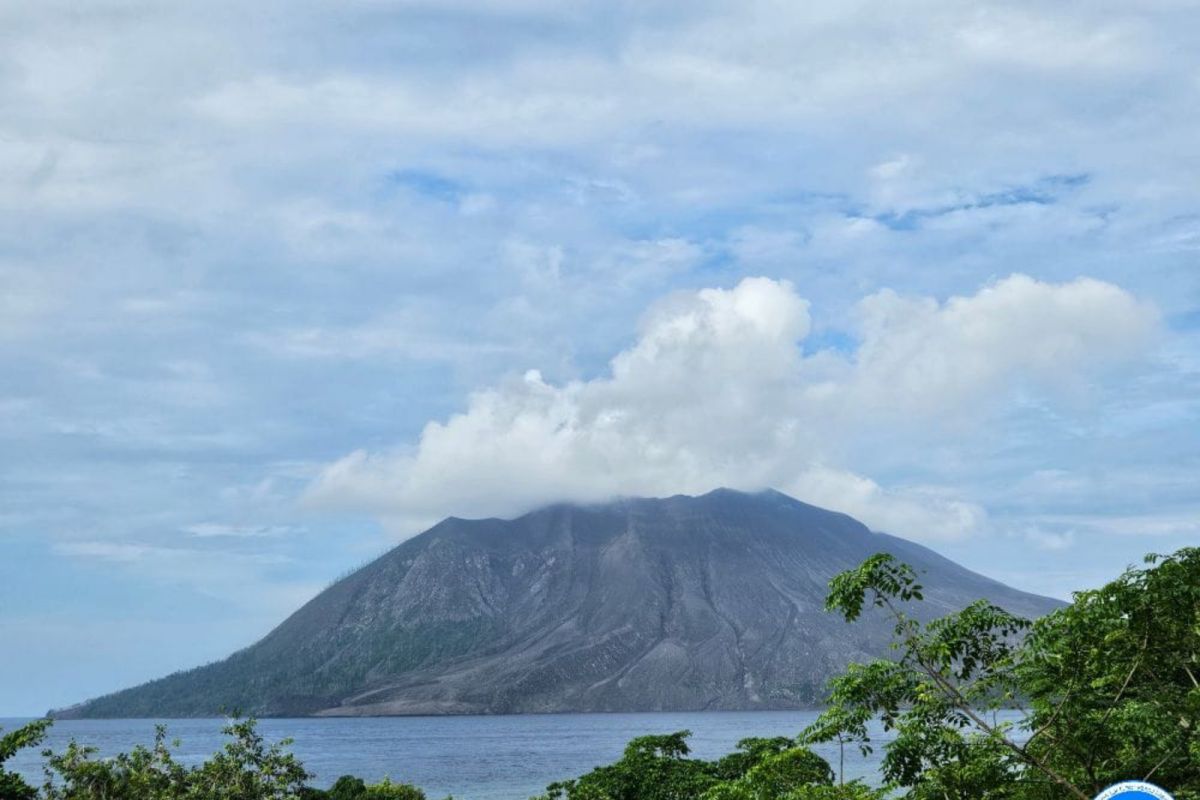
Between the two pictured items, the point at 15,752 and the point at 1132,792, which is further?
the point at 15,752

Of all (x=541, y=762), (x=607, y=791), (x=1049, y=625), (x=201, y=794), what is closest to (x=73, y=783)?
(x=201, y=794)

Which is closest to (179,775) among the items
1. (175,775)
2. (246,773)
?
(175,775)

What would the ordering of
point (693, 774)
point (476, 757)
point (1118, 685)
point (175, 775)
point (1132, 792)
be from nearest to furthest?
point (1132, 792) → point (1118, 685) → point (693, 774) → point (175, 775) → point (476, 757)

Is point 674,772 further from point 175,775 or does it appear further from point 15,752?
point 175,775

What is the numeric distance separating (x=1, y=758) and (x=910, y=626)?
809 inches

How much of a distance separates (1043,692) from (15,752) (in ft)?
66.2

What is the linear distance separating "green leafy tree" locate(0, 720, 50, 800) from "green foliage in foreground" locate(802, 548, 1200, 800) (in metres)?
17.0

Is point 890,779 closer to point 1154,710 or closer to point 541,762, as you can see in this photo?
point 1154,710

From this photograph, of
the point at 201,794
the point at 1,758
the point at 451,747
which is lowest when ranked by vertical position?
the point at 451,747

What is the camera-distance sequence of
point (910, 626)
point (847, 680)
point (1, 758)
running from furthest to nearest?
point (1, 758), point (847, 680), point (910, 626)

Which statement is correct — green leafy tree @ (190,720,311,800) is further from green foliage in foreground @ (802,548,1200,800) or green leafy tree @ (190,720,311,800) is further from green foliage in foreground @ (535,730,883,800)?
green foliage in foreground @ (802,548,1200,800)

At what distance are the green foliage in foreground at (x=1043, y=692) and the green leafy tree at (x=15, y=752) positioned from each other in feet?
55.7

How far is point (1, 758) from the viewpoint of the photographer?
2409 cm

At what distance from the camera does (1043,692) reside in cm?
1338
